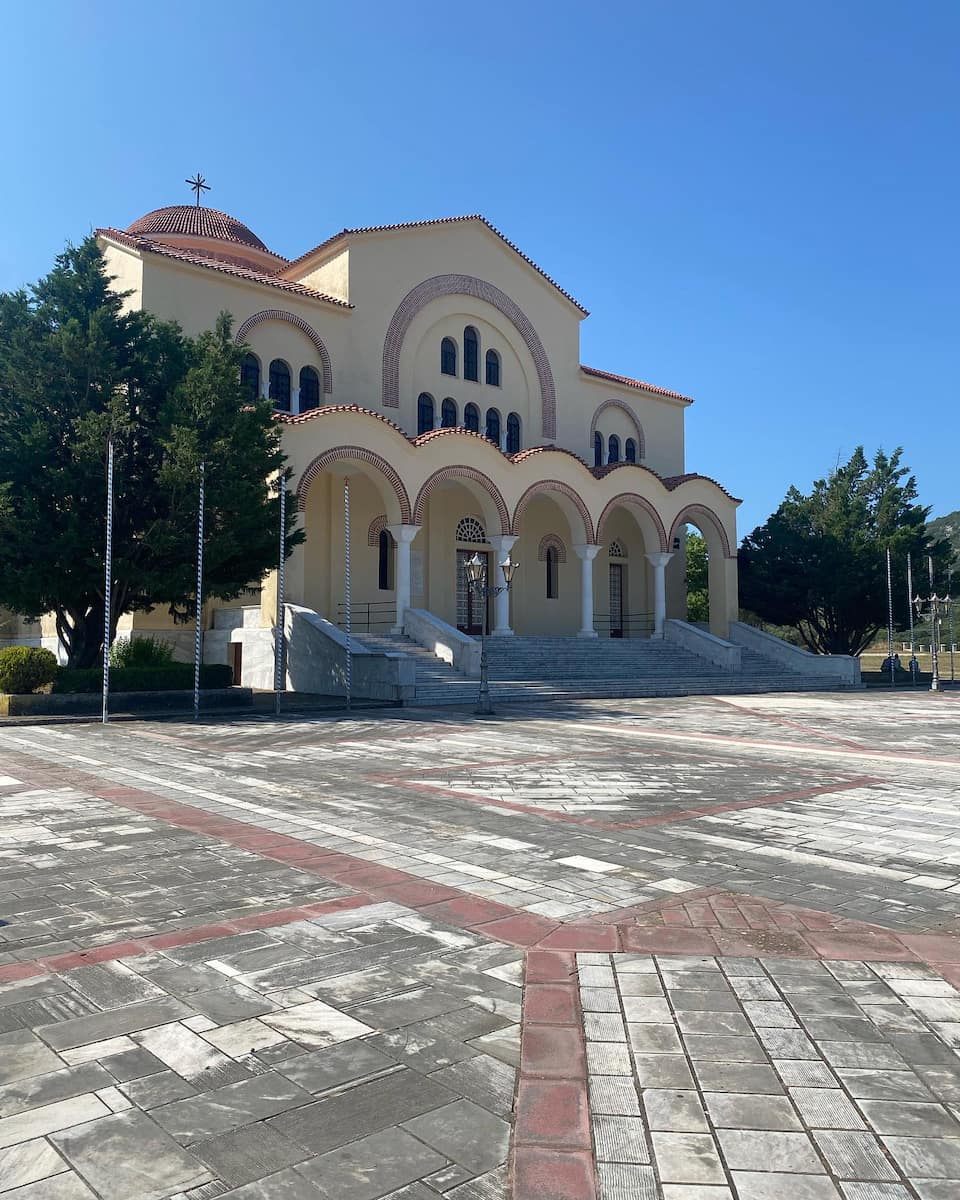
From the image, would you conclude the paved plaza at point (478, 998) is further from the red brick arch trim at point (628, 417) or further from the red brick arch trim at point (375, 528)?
the red brick arch trim at point (628, 417)

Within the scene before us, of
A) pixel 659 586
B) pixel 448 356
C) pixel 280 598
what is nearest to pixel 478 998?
pixel 280 598

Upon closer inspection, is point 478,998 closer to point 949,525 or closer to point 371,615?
point 371,615

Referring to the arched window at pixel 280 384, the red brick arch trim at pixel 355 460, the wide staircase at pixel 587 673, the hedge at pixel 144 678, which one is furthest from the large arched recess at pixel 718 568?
the hedge at pixel 144 678

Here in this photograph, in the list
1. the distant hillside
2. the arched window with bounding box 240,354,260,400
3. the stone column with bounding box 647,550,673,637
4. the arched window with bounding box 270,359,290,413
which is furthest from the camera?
the distant hillside

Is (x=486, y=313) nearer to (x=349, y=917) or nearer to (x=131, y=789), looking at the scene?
(x=131, y=789)

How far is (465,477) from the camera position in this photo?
28.5 meters

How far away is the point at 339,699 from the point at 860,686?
18850 mm

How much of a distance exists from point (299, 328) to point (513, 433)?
9.18 metres

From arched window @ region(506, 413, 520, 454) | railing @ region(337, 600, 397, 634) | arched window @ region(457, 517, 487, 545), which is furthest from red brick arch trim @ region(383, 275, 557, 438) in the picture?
railing @ region(337, 600, 397, 634)

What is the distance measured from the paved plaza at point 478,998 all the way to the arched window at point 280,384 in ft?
69.4

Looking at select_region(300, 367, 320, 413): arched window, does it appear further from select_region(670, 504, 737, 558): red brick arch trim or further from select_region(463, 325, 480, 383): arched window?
select_region(670, 504, 737, 558): red brick arch trim

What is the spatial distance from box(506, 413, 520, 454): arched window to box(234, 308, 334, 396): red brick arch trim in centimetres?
751

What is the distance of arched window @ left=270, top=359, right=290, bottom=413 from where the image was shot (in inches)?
1110

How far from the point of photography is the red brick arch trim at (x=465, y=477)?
2708 cm
